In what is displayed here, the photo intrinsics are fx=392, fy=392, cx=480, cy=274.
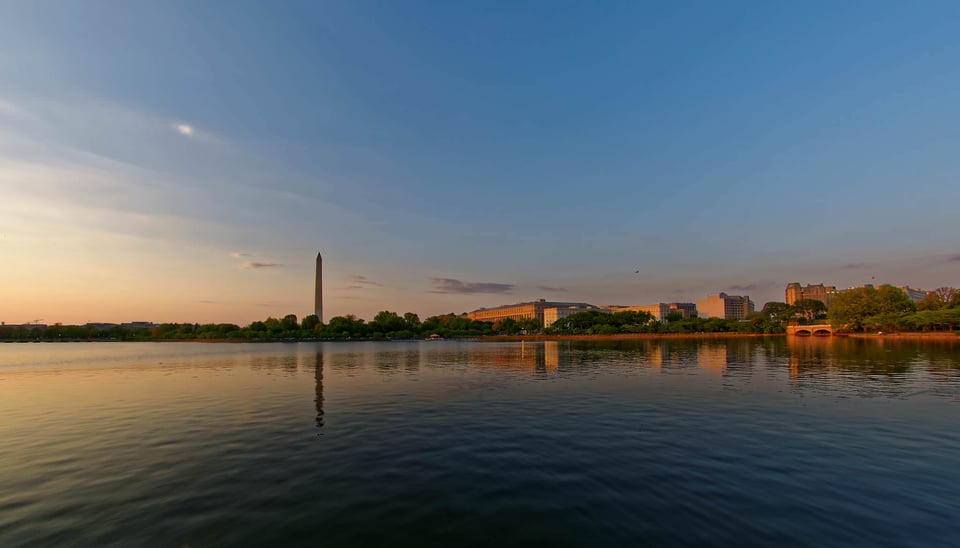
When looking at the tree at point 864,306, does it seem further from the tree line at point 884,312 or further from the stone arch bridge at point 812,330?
the stone arch bridge at point 812,330

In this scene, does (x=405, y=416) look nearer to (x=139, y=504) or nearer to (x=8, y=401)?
(x=139, y=504)

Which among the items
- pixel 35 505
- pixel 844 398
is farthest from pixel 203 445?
pixel 844 398

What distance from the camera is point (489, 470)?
15781mm

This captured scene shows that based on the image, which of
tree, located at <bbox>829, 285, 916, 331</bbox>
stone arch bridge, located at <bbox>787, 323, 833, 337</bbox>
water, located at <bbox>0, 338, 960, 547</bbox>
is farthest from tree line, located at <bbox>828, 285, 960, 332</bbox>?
water, located at <bbox>0, 338, 960, 547</bbox>

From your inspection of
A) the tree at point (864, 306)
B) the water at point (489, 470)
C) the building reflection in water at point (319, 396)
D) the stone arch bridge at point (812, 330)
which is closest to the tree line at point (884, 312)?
the tree at point (864, 306)

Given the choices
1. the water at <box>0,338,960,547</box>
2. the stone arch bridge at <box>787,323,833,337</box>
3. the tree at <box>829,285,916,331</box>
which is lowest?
the stone arch bridge at <box>787,323,833,337</box>

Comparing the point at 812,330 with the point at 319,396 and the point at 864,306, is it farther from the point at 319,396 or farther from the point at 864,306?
the point at 319,396

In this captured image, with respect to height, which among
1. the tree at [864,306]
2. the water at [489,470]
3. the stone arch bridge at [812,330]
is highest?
the tree at [864,306]

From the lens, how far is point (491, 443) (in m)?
19.6

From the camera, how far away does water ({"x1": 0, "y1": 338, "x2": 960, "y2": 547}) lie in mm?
10977

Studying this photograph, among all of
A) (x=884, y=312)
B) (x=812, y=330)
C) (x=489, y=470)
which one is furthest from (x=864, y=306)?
(x=489, y=470)

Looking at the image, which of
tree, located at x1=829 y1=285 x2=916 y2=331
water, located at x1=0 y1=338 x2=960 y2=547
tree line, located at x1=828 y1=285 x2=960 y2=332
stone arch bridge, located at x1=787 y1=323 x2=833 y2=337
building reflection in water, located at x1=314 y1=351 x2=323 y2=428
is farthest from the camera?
stone arch bridge, located at x1=787 y1=323 x2=833 y2=337

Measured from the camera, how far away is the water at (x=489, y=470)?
1098 cm

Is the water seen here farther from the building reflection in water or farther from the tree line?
the tree line
